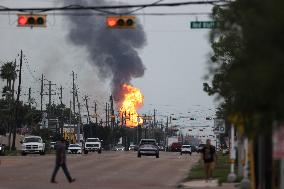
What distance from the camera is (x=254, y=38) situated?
8.46 metres

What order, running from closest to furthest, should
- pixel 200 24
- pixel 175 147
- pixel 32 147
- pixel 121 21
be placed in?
pixel 121 21
pixel 200 24
pixel 32 147
pixel 175 147

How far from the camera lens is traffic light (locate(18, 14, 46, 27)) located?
23062 mm

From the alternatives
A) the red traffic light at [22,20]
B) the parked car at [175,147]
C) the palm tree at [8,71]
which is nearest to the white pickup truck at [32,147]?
the palm tree at [8,71]

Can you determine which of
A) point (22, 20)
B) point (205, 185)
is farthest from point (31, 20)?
point (205, 185)

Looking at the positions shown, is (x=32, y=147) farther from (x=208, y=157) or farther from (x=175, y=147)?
(x=175, y=147)

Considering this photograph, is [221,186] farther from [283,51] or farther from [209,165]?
[283,51]

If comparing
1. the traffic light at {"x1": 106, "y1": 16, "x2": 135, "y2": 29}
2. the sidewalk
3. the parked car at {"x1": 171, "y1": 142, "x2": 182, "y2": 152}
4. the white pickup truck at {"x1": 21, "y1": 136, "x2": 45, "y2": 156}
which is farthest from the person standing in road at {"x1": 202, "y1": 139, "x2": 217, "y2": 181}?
the parked car at {"x1": 171, "y1": 142, "x2": 182, "y2": 152}

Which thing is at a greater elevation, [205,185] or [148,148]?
[148,148]

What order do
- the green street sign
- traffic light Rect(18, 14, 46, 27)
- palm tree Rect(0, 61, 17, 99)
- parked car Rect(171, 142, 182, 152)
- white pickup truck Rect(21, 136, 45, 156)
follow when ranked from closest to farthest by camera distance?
1. traffic light Rect(18, 14, 46, 27)
2. the green street sign
3. white pickup truck Rect(21, 136, 45, 156)
4. palm tree Rect(0, 61, 17, 99)
5. parked car Rect(171, 142, 182, 152)

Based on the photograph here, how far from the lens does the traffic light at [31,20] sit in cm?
2306

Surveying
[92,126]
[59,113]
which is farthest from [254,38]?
[59,113]

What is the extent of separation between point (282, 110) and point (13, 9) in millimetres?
15743

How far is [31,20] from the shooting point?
23094 mm

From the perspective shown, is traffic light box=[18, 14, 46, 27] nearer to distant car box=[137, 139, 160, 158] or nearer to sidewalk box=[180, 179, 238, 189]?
sidewalk box=[180, 179, 238, 189]
